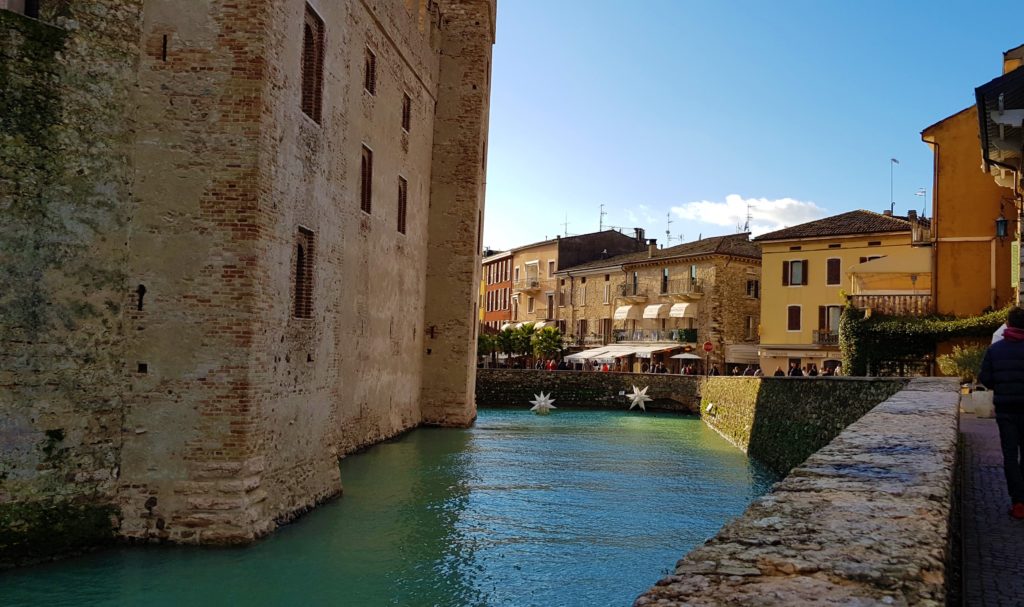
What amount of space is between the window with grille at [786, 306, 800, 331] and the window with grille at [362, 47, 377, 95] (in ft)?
93.1

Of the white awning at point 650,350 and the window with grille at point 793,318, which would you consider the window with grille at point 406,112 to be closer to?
the window with grille at point 793,318

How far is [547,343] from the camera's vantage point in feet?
184

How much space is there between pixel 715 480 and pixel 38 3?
14752 mm

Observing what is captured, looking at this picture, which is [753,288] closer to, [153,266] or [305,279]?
[305,279]

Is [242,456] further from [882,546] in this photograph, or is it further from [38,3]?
[882,546]

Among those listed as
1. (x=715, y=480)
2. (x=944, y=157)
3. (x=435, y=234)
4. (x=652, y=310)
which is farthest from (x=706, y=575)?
(x=652, y=310)

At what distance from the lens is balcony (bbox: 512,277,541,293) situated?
66.8 m

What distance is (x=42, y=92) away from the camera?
1036cm

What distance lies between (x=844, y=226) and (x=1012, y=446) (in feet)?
124

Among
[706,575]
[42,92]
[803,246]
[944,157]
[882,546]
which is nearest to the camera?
[706,575]

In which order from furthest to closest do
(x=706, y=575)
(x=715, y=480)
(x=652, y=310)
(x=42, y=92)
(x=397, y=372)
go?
(x=652, y=310) → (x=397, y=372) → (x=715, y=480) → (x=42, y=92) → (x=706, y=575)

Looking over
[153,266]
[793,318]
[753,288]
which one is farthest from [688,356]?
[153,266]

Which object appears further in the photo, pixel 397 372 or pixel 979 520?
pixel 397 372

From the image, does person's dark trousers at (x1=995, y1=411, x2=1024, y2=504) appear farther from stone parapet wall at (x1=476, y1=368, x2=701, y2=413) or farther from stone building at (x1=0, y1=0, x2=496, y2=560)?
stone parapet wall at (x1=476, y1=368, x2=701, y2=413)
